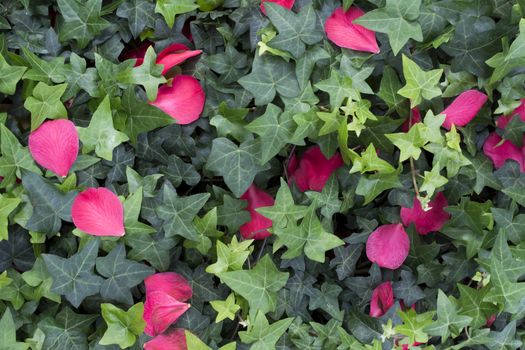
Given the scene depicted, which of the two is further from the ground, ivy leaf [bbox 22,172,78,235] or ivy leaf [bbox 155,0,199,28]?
ivy leaf [bbox 155,0,199,28]

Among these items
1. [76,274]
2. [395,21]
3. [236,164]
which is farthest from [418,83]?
[76,274]

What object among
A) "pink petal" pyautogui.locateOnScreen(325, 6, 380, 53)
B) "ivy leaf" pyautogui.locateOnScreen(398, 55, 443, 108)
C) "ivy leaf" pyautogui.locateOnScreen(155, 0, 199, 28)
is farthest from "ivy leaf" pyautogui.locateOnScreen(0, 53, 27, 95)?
"ivy leaf" pyautogui.locateOnScreen(398, 55, 443, 108)

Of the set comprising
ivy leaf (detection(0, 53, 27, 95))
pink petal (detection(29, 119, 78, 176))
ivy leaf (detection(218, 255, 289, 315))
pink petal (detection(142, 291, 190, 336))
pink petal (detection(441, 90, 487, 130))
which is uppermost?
ivy leaf (detection(0, 53, 27, 95))

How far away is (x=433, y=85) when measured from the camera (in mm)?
989

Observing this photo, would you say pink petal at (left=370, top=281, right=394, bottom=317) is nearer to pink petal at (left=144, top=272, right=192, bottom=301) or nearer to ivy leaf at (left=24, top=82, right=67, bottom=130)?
pink petal at (left=144, top=272, right=192, bottom=301)

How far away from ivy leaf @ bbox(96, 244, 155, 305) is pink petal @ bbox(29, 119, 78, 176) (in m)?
0.15

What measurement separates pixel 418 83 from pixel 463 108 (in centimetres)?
10

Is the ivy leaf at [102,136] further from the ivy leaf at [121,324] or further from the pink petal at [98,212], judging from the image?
the ivy leaf at [121,324]

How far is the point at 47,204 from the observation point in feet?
Answer: 3.28

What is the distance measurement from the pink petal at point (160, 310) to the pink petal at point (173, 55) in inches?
14.3

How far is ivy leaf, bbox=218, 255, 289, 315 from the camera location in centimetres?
99

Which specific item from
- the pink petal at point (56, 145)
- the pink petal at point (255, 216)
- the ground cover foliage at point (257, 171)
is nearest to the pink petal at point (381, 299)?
the ground cover foliage at point (257, 171)

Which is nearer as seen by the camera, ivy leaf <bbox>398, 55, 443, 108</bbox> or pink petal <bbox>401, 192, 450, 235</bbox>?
ivy leaf <bbox>398, 55, 443, 108</bbox>

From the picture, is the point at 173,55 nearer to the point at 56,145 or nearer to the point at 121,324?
the point at 56,145
